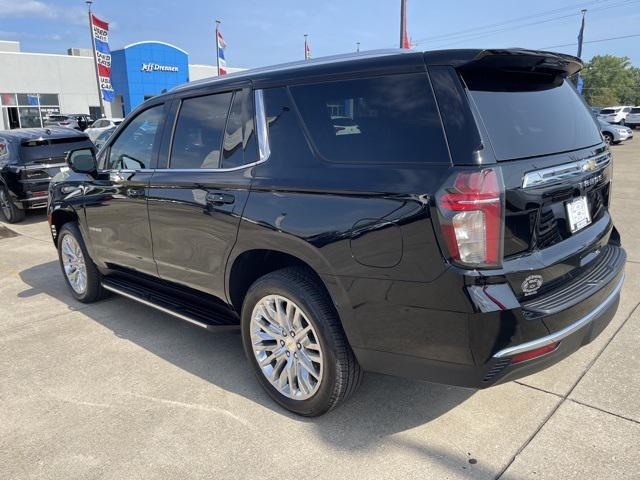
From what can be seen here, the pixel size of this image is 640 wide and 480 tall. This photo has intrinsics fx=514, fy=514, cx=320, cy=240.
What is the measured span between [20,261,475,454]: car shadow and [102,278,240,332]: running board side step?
1.23 ft

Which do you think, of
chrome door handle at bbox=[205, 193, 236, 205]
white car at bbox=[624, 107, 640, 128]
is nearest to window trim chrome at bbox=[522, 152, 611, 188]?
chrome door handle at bbox=[205, 193, 236, 205]

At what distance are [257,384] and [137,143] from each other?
215 centimetres

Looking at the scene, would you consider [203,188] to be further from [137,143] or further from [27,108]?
[27,108]

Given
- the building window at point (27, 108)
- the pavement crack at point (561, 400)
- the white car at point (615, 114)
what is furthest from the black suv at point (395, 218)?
the building window at point (27, 108)

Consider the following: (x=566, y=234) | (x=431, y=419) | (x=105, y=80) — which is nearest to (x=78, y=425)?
(x=431, y=419)

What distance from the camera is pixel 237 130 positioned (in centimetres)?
320

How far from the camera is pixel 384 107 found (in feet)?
8.13

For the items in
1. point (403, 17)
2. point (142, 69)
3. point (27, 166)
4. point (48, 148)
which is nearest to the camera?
point (27, 166)

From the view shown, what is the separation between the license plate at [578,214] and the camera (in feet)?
8.45

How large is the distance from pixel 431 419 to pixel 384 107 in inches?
68.7

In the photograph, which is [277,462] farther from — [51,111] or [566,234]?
[51,111]

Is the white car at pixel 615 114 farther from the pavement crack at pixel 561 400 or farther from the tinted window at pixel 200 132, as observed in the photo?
the tinted window at pixel 200 132

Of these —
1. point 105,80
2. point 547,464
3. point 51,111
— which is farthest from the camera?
point 51,111

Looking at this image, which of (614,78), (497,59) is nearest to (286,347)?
(497,59)
